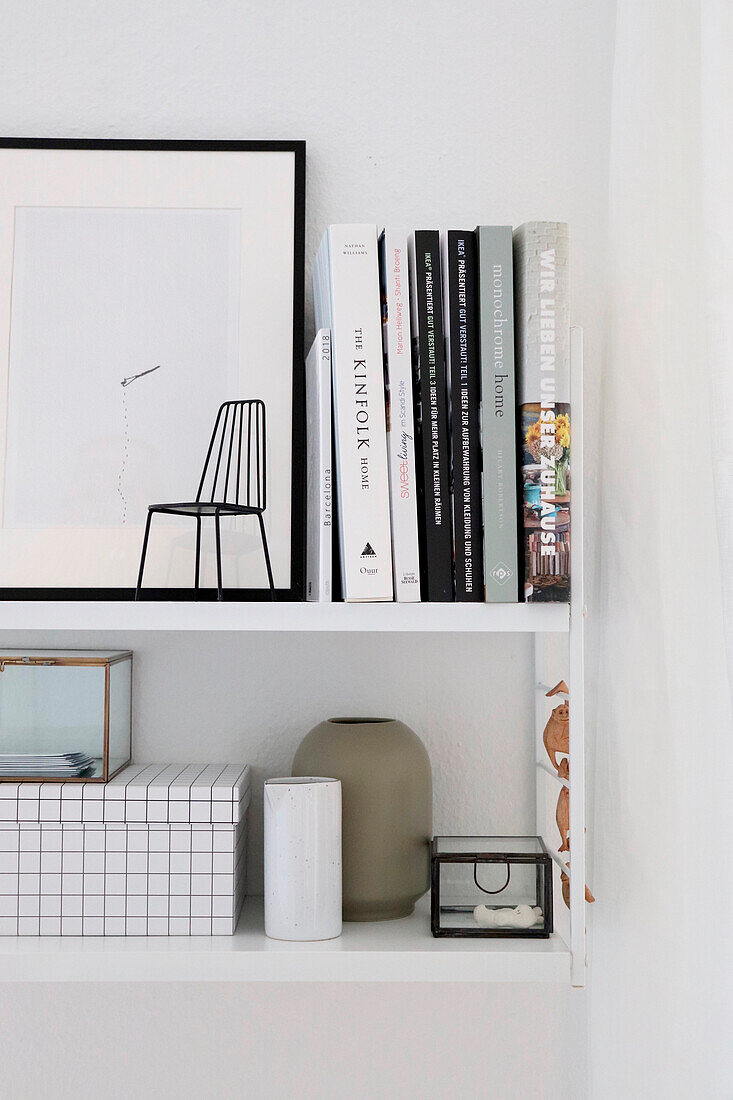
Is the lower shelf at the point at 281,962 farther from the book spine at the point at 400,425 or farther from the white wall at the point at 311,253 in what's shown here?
the book spine at the point at 400,425

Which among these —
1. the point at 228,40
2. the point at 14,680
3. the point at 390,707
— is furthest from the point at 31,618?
the point at 228,40

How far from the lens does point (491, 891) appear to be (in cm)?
83

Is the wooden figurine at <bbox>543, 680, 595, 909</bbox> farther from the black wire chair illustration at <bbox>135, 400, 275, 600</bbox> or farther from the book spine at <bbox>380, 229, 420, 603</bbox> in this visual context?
the black wire chair illustration at <bbox>135, 400, 275, 600</bbox>

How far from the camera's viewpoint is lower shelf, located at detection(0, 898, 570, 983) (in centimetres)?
77

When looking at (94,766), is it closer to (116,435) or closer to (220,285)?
(116,435)

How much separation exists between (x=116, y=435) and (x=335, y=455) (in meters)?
0.27

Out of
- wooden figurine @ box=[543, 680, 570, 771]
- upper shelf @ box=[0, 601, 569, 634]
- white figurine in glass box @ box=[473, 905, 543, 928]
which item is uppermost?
upper shelf @ box=[0, 601, 569, 634]

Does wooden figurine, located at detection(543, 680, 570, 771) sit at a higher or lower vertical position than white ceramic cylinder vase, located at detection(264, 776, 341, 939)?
higher

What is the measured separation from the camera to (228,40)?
39.2 inches

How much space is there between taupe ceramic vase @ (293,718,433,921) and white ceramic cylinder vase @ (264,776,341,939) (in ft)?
0.12

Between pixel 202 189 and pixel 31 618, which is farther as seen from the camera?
pixel 202 189

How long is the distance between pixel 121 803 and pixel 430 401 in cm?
44

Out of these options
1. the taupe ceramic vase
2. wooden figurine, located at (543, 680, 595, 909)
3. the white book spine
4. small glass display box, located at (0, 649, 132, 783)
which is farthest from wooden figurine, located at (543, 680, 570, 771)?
small glass display box, located at (0, 649, 132, 783)

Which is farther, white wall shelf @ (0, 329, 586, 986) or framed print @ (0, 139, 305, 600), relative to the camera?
framed print @ (0, 139, 305, 600)
